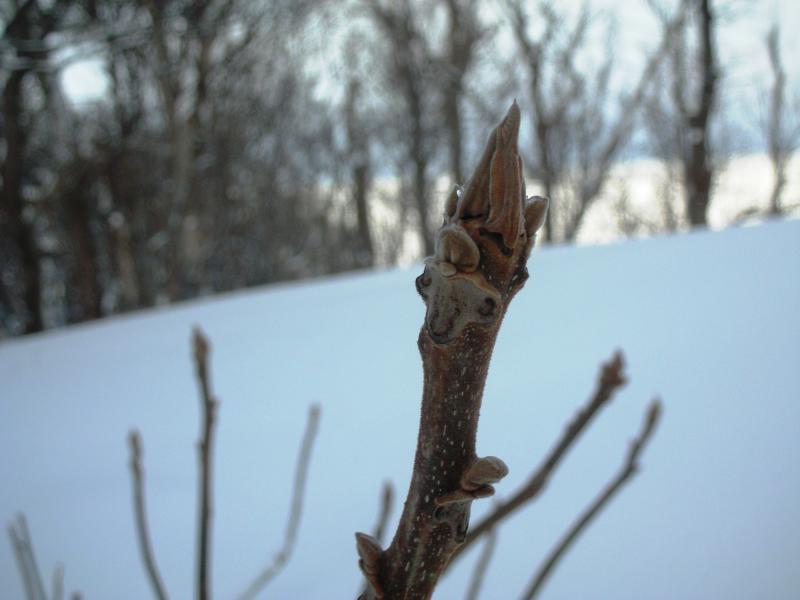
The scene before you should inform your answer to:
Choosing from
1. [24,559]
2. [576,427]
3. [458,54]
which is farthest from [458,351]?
[458,54]

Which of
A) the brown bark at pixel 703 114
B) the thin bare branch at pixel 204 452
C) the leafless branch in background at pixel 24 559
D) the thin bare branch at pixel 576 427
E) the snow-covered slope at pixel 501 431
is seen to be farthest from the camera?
the brown bark at pixel 703 114

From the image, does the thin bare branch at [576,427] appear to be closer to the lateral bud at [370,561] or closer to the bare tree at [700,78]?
the lateral bud at [370,561]

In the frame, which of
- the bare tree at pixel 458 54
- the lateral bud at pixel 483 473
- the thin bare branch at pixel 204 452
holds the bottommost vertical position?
the thin bare branch at pixel 204 452

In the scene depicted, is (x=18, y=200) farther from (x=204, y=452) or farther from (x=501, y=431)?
(x=204, y=452)

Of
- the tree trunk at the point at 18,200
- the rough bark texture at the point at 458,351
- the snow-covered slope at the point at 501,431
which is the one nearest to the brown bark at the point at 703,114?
the snow-covered slope at the point at 501,431

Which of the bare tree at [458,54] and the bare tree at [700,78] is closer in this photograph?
the bare tree at [700,78]

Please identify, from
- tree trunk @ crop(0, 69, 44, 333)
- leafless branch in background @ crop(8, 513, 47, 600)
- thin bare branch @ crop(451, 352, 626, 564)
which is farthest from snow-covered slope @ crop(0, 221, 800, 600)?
tree trunk @ crop(0, 69, 44, 333)

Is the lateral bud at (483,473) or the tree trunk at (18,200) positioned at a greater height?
the tree trunk at (18,200)

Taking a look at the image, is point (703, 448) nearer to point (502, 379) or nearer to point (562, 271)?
point (502, 379)
